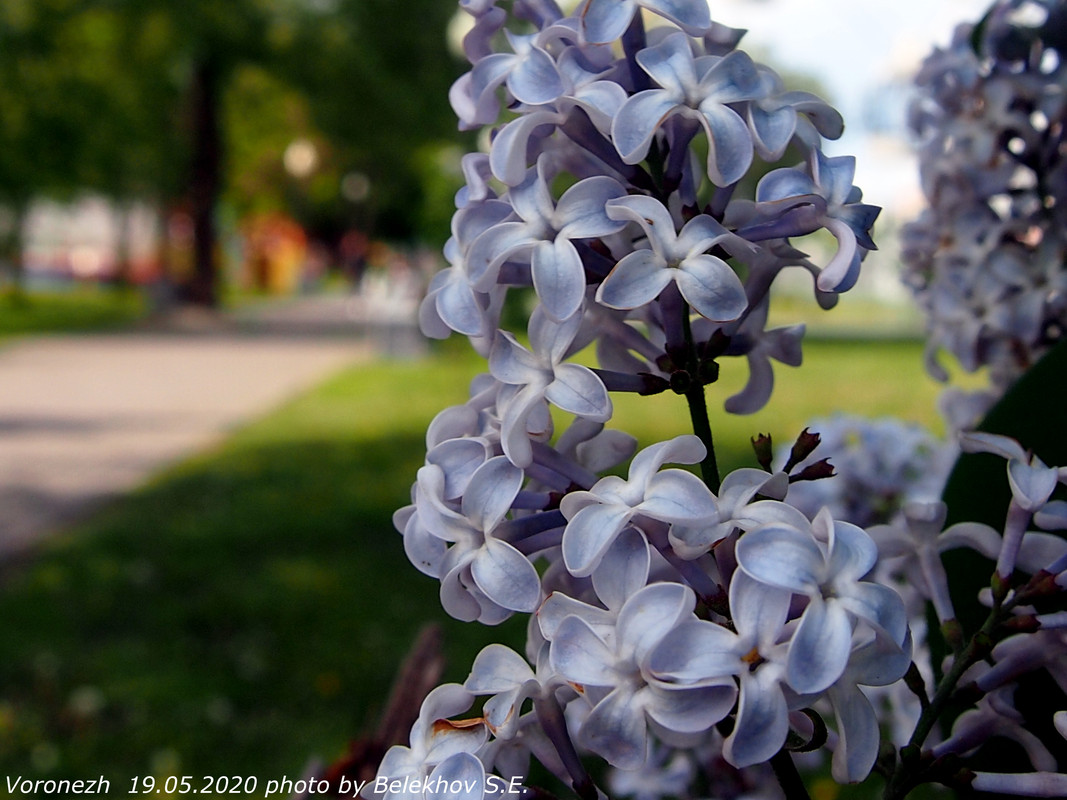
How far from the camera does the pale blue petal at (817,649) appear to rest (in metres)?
0.46

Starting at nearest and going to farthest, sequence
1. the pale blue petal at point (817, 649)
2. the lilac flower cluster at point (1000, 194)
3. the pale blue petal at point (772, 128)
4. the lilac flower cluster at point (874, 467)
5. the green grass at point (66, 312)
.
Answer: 1. the pale blue petal at point (817, 649)
2. the pale blue petal at point (772, 128)
3. the lilac flower cluster at point (1000, 194)
4. the lilac flower cluster at point (874, 467)
5. the green grass at point (66, 312)

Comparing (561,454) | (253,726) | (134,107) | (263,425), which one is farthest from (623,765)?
(134,107)

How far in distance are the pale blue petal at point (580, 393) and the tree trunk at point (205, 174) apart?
62.4ft

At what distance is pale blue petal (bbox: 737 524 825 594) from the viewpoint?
474 millimetres

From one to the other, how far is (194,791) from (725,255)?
2341 mm

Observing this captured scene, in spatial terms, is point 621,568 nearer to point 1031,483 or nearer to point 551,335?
point 551,335

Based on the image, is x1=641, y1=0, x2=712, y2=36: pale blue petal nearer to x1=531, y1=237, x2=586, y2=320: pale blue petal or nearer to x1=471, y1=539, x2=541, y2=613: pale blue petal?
x1=531, y1=237, x2=586, y2=320: pale blue petal

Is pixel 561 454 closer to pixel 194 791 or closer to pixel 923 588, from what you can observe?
pixel 923 588

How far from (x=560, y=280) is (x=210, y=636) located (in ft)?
11.4

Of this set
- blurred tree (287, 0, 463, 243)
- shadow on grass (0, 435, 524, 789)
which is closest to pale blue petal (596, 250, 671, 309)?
shadow on grass (0, 435, 524, 789)

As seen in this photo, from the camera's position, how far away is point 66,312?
833 inches

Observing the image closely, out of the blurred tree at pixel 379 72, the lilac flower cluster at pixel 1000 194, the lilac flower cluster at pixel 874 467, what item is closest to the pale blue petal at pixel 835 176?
the lilac flower cluster at pixel 1000 194

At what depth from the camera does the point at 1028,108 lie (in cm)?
106

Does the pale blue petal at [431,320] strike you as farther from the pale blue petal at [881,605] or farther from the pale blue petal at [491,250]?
the pale blue petal at [881,605]
